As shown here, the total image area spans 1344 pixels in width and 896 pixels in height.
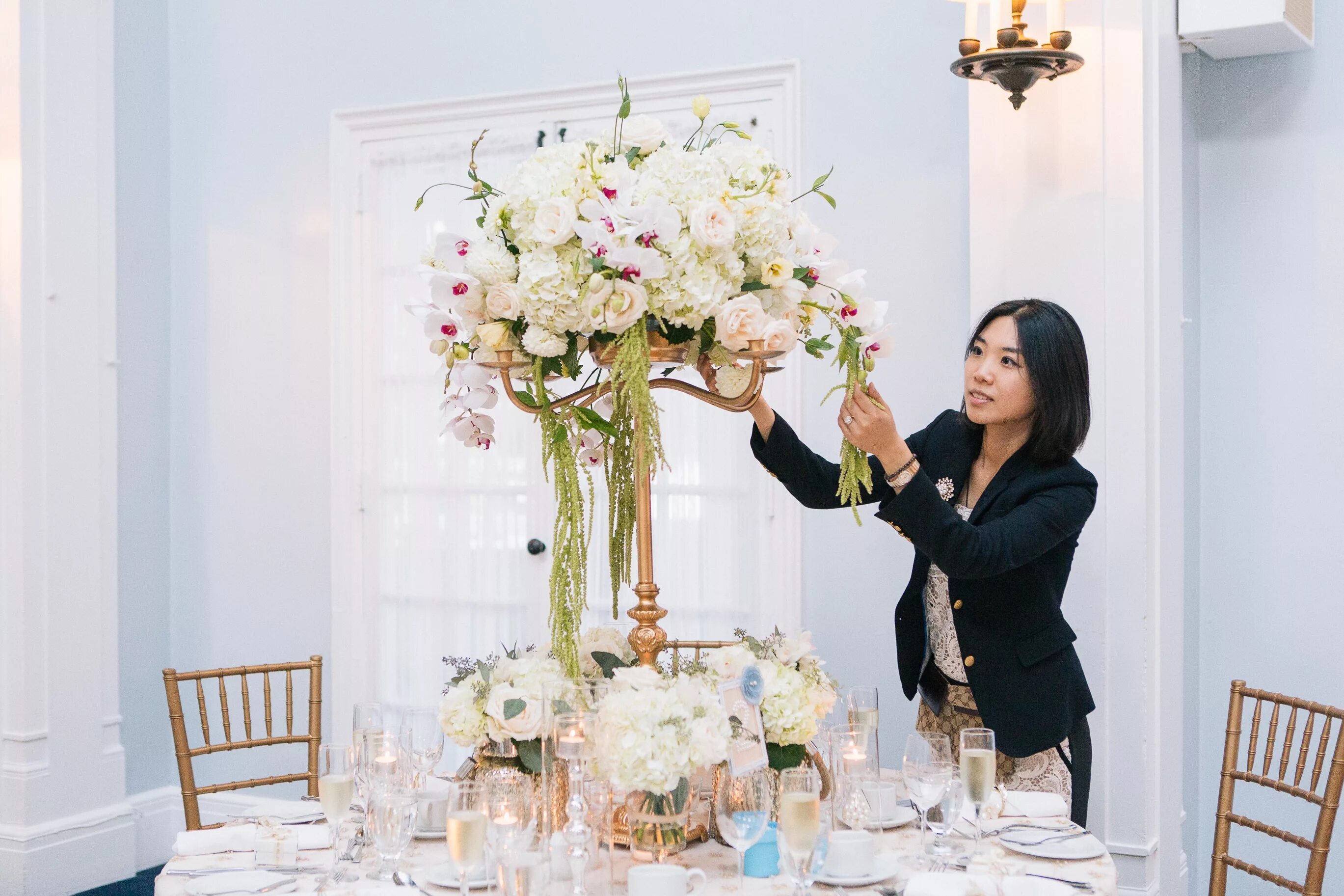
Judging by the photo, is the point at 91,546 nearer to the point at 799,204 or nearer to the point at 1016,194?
the point at 799,204

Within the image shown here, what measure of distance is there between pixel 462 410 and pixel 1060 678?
4.20 feet

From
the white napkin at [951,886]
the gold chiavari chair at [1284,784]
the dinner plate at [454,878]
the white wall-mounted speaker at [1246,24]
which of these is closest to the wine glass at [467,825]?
the dinner plate at [454,878]

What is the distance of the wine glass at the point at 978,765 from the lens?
181 cm

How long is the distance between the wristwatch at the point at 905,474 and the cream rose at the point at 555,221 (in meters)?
0.75

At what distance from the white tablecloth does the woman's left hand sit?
2.10 feet

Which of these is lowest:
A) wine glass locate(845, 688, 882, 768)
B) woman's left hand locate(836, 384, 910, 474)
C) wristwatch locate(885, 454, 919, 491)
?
wine glass locate(845, 688, 882, 768)

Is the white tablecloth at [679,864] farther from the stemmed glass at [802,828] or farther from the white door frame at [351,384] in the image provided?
the white door frame at [351,384]

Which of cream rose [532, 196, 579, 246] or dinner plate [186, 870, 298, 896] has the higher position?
cream rose [532, 196, 579, 246]

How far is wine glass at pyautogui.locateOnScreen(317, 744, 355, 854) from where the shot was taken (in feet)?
5.89

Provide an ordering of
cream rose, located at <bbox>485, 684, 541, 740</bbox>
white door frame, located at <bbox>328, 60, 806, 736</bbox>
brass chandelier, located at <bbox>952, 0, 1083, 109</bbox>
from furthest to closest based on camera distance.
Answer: white door frame, located at <bbox>328, 60, 806, 736</bbox>
brass chandelier, located at <bbox>952, 0, 1083, 109</bbox>
cream rose, located at <bbox>485, 684, 541, 740</bbox>

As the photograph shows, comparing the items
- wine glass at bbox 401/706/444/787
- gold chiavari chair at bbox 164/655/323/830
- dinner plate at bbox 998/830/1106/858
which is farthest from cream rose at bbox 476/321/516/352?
gold chiavari chair at bbox 164/655/323/830

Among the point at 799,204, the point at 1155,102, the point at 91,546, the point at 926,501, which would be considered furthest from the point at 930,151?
the point at 91,546

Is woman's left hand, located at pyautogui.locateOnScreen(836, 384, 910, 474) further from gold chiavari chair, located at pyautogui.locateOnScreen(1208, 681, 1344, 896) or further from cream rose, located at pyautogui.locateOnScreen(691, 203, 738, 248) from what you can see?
gold chiavari chair, located at pyautogui.locateOnScreen(1208, 681, 1344, 896)

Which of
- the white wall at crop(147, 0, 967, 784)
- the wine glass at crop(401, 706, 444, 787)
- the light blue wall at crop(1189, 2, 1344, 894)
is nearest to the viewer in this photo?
the wine glass at crop(401, 706, 444, 787)
